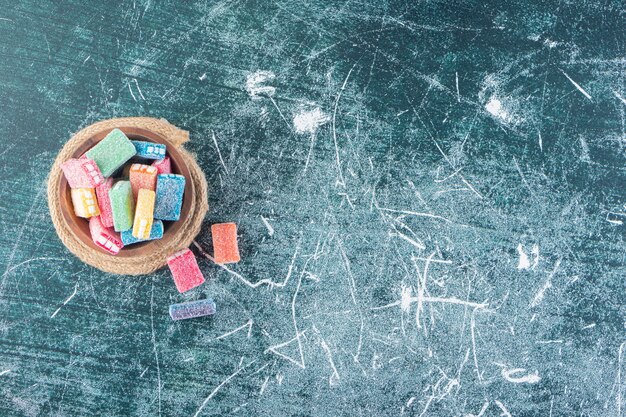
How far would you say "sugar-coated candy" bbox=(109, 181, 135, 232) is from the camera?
1.03 meters

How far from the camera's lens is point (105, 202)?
106cm

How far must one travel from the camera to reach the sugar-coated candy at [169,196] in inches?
41.3

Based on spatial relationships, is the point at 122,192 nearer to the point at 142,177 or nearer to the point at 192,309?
the point at 142,177

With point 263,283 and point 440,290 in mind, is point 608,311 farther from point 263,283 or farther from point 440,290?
point 263,283

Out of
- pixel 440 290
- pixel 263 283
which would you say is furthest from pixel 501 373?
pixel 263 283

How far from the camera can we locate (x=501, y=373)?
1.32 meters

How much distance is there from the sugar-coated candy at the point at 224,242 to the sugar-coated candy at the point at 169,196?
0.17m

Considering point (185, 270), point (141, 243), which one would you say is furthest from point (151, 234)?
point (185, 270)

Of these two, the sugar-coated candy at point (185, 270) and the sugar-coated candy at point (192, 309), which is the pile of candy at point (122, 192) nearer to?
the sugar-coated candy at point (185, 270)

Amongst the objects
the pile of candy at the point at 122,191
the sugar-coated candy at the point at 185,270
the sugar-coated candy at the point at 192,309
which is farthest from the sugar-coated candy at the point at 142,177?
the sugar-coated candy at the point at 192,309

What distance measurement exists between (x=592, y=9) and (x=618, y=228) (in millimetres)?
522

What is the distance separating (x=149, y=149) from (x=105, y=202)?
13 centimetres

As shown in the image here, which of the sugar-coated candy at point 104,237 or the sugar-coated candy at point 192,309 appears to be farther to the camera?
the sugar-coated candy at point 192,309

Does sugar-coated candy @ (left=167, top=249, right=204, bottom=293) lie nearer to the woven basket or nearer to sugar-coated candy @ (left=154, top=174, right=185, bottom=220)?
the woven basket
